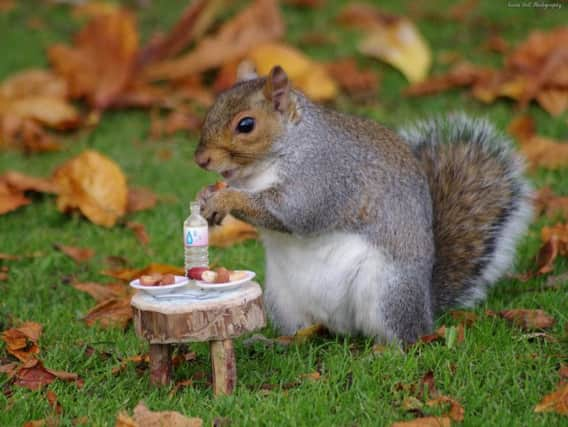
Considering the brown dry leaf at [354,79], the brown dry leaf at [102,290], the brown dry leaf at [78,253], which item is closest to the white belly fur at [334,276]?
the brown dry leaf at [102,290]

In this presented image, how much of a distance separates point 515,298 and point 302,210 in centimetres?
84

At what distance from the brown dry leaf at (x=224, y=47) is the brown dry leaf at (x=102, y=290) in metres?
2.29

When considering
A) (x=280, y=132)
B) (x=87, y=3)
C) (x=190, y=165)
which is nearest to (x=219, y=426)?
(x=280, y=132)

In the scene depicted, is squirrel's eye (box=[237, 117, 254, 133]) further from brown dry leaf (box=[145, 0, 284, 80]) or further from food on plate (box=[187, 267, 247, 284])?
brown dry leaf (box=[145, 0, 284, 80])

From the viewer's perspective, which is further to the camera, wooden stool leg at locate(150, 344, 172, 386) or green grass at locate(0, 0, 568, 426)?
wooden stool leg at locate(150, 344, 172, 386)

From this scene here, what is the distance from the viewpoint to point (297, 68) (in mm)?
4820

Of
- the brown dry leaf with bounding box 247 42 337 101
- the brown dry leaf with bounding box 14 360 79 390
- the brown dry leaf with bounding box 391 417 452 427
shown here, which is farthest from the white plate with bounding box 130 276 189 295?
the brown dry leaf with bounding box 247 42 337 101

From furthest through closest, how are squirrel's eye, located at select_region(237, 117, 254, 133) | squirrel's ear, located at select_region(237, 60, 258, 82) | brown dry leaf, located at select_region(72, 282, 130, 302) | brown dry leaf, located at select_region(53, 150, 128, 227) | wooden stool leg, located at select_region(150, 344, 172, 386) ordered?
brown dry leaf, located at select_region(53, 150, 128, 227) < brown dry leaf, located at select_region(72, 282, 130, 302) < squirrel's ear, located at select_region(237, 60, 258, 82) < squirrel's eye, located at select_region(237, 117, 254, 133) < wooden stool leg, located at select_region(150, 344, 172, 386)

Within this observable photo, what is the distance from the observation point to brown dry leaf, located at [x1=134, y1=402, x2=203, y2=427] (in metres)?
2.12

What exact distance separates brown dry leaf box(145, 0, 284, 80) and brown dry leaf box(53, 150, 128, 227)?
5.05ft

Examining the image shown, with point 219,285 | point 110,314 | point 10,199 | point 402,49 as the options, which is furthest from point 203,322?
point 402,49

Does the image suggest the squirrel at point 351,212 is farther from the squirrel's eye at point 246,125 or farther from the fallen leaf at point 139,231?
the fallen leaf at point 139,231

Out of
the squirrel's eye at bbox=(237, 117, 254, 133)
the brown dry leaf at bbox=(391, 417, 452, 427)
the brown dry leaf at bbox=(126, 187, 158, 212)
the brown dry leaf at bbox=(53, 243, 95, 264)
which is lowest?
the brown dry leaf at bbox=(391, 417, 452, 427)

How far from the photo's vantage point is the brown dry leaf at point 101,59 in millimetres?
4957
